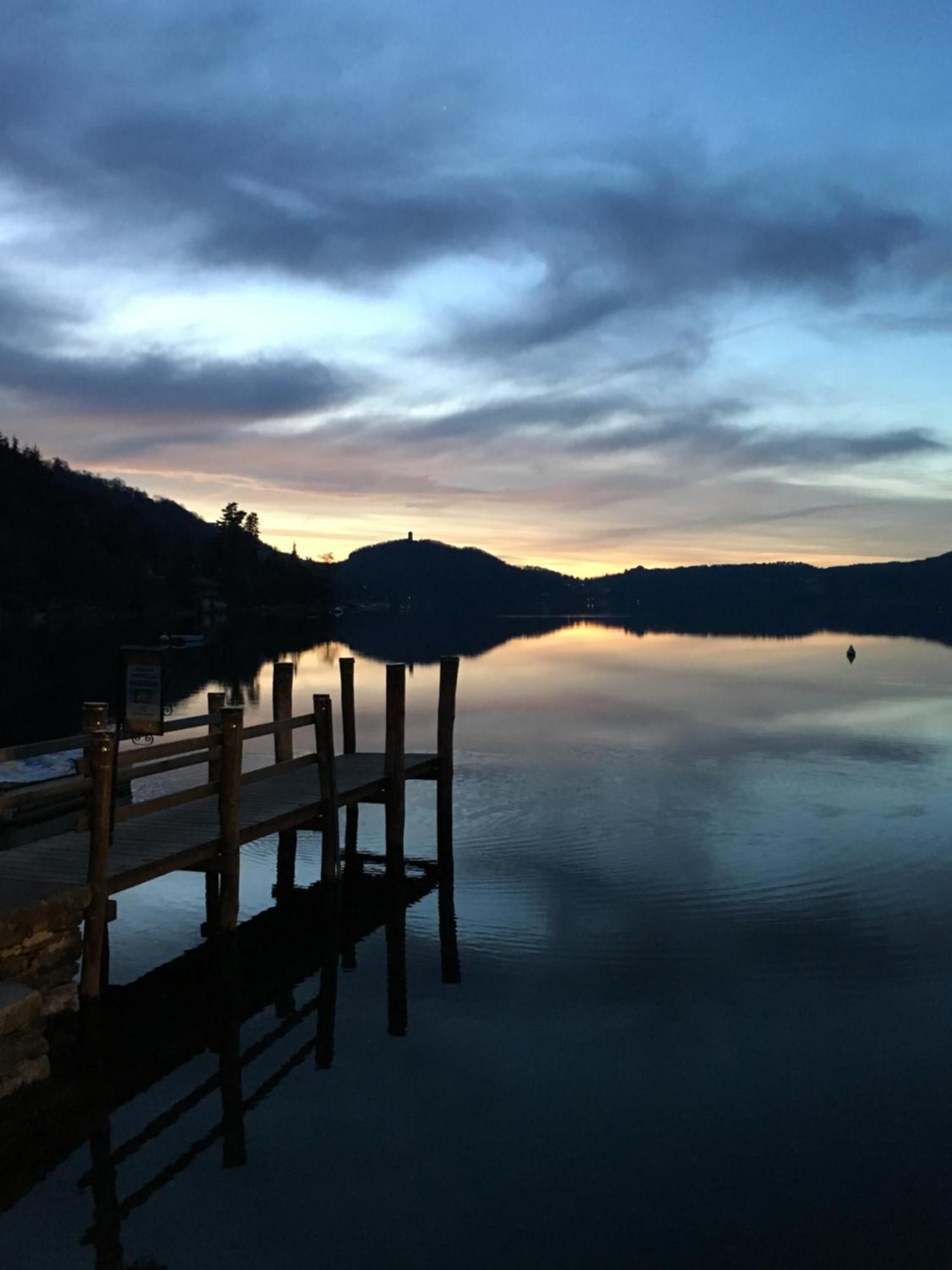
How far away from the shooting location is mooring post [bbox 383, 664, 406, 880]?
58.3ft

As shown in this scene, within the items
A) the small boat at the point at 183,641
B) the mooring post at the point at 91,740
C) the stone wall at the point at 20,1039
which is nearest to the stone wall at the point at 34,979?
the stone wall at the point at 20,1039

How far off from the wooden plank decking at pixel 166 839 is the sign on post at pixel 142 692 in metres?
1.45

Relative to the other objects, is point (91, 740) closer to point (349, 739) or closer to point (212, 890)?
point (212, 890)

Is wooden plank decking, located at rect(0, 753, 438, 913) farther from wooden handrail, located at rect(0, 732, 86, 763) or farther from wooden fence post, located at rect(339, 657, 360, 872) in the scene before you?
wooden fence post, located at rect(339, 657, 360, 872)

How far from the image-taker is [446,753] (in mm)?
20438

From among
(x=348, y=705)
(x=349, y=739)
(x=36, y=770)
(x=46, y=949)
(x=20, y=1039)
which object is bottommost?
(x=20, y=1039)

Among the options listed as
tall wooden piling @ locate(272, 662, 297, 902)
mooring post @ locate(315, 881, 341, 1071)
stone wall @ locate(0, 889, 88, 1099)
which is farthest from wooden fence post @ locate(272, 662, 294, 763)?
stone wall @ locate(0, 889, 88, 1099)

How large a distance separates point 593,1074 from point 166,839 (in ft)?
20.3

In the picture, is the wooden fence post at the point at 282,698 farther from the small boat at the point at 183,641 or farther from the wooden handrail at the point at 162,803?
the small boat at the point at 183,641

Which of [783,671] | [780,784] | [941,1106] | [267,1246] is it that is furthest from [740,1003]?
[783,671]

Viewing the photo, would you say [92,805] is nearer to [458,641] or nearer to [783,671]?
[783,671]

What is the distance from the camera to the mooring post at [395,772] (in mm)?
17766

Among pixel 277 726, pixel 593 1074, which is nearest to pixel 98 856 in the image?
pixel 277 726

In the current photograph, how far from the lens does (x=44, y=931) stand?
9977mm
